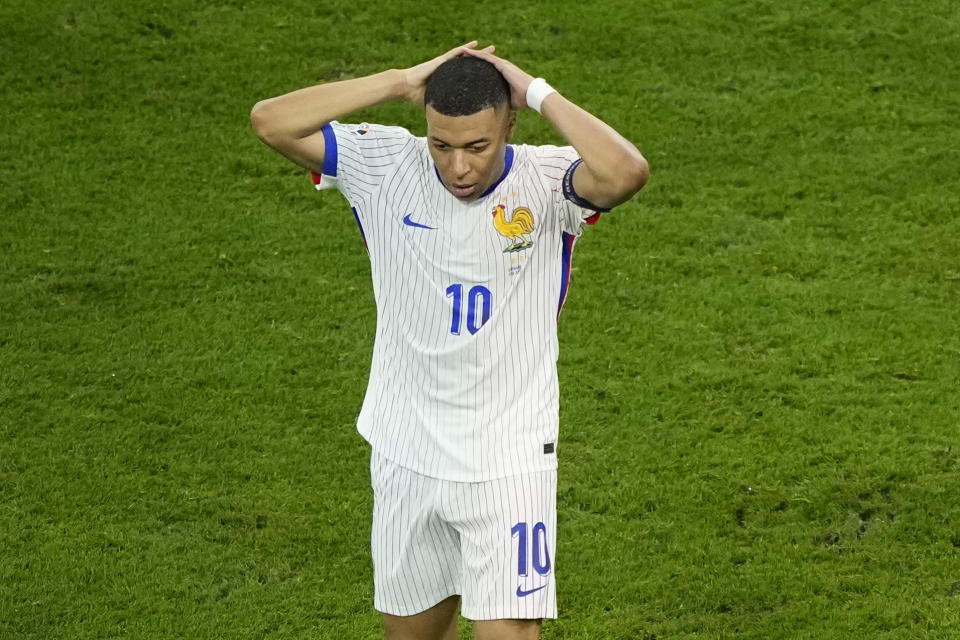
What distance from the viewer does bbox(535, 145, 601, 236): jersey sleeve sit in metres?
4.31

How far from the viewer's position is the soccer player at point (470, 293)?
430 cm

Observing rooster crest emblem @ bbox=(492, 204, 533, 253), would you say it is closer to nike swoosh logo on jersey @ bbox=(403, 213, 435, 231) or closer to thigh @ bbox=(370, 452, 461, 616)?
nike swoosh logo on jersey @ bbox=(403, 213, 435, 231)

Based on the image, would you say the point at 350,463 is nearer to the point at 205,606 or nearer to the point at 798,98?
the point at 205,606

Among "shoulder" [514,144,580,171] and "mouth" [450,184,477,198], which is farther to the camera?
"shoulder" [514,144,580,171]

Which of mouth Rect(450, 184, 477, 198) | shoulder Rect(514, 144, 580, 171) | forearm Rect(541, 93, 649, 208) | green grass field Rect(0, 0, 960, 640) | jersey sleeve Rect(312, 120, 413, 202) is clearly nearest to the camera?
forearm Rect(541, 93, 649, 208)

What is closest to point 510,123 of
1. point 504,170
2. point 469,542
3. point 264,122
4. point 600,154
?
point 504,170

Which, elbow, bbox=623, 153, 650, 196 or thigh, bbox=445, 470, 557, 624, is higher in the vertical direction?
elbow, bbox=623, 153, 650, 196

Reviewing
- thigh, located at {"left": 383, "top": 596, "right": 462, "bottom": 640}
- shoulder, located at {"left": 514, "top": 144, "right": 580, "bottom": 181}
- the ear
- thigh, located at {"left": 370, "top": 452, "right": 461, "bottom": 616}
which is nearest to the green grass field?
thigh, located at {"left": 383, "top": 596, "right": 462, "bottom": 640}

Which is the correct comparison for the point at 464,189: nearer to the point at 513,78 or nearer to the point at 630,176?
the point at 513,78

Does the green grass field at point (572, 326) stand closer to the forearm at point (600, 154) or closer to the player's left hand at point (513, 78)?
the forearm at point (600, 154)

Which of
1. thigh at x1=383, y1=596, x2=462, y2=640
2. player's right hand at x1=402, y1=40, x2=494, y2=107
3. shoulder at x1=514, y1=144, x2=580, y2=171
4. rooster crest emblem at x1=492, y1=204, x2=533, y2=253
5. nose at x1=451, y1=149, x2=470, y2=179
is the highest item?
player's right hand at x1=402, y1=40, x2=494, y2=107

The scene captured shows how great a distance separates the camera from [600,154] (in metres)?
4.14

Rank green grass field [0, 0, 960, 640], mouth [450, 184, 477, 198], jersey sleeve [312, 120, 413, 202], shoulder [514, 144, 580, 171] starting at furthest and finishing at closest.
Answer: green grass field [0, 0, 960, 640] → jersey sleeve [312, 120, 413, 202] → shoulder [514, 144, 580, 171] → mouth [450, 184, 477, 198]

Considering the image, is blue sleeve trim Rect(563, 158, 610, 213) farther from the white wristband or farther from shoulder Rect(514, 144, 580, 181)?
the white wristband
